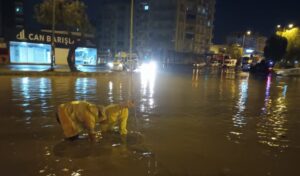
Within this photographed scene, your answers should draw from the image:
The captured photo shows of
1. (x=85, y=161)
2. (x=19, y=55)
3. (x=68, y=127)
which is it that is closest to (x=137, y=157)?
(x=85, y=161)

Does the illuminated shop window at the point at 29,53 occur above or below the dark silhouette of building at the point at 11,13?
below

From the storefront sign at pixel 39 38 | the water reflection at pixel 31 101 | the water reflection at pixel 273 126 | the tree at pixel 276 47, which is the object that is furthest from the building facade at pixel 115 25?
the water reflection at pixel 273 126

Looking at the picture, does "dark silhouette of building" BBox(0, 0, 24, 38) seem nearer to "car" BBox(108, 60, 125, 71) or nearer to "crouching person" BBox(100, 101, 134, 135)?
"car" BBox(108, 60, 125, 71)

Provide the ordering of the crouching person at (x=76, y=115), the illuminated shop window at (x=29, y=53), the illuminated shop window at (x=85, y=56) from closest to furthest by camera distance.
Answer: the crouching person at (x=76, y=115), the illuminated shop window at (x=29, y=53), the illuminated shop window at (x=85, y=56)

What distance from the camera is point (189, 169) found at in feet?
19.1

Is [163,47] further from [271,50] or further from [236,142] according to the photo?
[236,142]

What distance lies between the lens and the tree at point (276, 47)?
169 feet

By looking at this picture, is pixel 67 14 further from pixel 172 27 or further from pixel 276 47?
pixel 172 27

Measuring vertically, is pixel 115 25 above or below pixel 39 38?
above

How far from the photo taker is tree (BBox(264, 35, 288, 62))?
51594mm

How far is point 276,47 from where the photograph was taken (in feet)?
173

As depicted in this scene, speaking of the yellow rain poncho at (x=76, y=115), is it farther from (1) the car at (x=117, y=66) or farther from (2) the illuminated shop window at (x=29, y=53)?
(2) the illuminated shop window at (x=29, y=53)

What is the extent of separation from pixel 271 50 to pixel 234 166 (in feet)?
173

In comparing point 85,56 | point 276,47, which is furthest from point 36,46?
point 276,47
